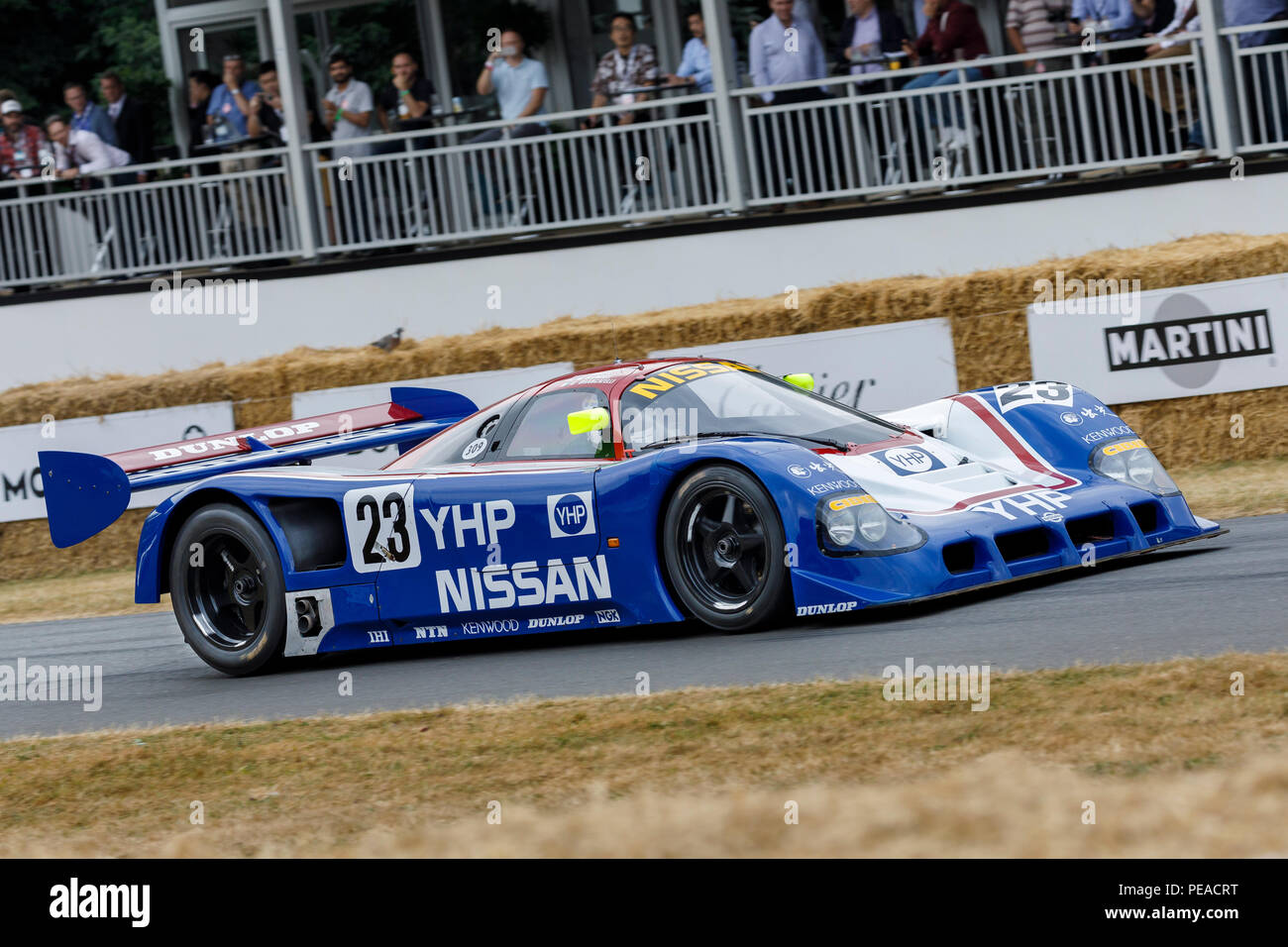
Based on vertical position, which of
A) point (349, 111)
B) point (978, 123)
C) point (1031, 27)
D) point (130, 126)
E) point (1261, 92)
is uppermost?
point (130, 126)

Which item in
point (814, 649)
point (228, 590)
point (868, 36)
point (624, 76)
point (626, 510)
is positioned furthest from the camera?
point (624, 76)

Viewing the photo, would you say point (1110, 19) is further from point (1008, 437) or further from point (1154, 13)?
point (1008, 437)

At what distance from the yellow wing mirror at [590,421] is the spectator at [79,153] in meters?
10.6

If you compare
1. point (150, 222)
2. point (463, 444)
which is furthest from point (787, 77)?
point (463, 444)

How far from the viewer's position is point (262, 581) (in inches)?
315

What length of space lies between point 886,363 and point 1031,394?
153 inches

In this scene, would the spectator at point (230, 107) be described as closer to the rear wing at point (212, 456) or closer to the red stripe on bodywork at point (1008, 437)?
the rear wing at point (212, 456)

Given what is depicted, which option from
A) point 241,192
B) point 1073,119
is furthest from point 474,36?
point 1073,119

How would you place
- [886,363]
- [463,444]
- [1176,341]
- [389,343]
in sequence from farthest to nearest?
[389,343]
[886,363]
[1176,341]
[463,444]

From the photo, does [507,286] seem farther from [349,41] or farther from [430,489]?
[430,489]

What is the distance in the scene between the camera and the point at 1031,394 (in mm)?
7934

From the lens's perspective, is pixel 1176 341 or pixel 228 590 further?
pixel 1176 341

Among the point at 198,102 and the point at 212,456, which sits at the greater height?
the point at 198,102
